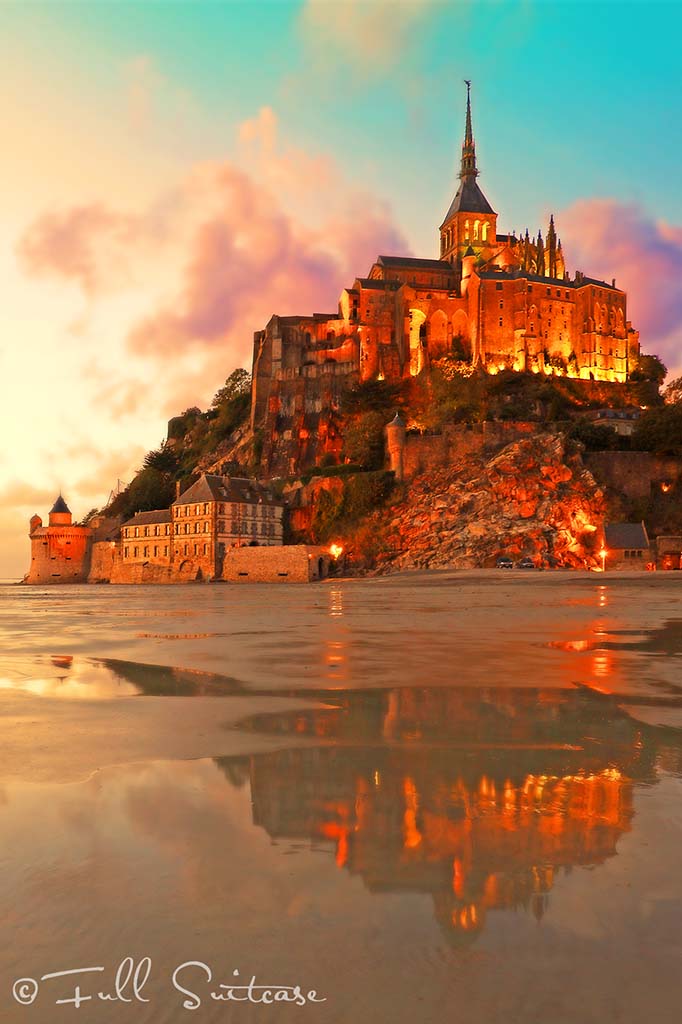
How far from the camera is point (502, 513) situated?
57.8m

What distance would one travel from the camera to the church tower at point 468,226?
105750mm

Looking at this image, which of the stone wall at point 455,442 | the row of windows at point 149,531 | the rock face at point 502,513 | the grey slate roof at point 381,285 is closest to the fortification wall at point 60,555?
the row of windows at point 149,531

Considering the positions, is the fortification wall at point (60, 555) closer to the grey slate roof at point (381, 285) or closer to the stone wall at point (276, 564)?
A: the stone wall at point (276, 564)

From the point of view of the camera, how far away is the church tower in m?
106

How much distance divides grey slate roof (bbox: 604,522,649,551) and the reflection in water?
48.9 metres

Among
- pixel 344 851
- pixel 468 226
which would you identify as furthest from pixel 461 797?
pixel 468 226

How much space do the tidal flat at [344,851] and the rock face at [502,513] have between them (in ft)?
155

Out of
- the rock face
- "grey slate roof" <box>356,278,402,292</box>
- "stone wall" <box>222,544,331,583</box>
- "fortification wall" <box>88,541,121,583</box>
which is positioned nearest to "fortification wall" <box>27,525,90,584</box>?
"fortification wall" <box>88,541,121,583</box>

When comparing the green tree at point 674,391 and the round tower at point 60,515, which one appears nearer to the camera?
the green tree at point 674,391

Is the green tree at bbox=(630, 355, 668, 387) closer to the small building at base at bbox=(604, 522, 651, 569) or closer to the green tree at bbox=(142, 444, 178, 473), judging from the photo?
the small building at base at bbox=(604, 522, 651, 569)

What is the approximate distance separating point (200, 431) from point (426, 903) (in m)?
101

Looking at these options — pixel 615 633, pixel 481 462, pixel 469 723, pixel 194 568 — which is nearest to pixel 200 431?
pixel 194 568

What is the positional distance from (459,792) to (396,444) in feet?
203

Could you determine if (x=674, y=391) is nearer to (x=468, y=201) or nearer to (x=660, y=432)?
(x=660, y=432)
